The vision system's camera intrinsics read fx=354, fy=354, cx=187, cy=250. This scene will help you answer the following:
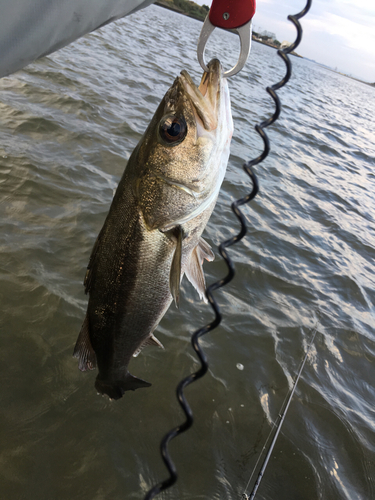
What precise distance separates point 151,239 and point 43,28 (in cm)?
93

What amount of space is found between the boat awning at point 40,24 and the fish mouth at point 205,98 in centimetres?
42

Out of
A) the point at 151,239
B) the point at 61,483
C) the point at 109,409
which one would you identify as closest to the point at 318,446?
the point at 109,409

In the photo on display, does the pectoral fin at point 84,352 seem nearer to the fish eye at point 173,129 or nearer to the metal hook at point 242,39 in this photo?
the fish eye at point 173,129

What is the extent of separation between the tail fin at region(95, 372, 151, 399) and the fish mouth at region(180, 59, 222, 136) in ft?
4.98

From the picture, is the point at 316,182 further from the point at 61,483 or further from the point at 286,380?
the point at 61,483

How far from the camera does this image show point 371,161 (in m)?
13.4

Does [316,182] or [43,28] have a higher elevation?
[43,28]

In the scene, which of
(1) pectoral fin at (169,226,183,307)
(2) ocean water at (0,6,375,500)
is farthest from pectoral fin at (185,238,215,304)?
(2) ocean water at (0,6,375,500)

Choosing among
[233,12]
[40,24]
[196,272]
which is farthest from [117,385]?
[233,12]

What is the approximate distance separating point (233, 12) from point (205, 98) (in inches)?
13.4

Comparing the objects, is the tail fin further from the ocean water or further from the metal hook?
the metal hook

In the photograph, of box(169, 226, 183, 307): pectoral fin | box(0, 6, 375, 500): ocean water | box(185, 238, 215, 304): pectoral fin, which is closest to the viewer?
box(169, 226, 183, 307): pectoral fin

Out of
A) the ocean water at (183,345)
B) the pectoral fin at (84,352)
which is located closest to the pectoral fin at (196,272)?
the pectoral fin at (84,352)

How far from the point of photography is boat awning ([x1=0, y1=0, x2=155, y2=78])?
116 cm
